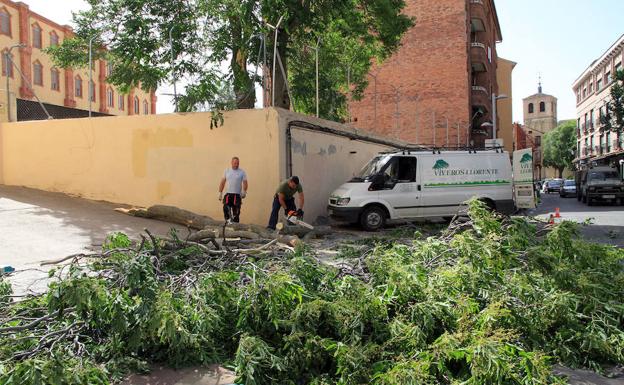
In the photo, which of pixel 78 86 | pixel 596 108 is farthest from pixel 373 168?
pixel 596 108

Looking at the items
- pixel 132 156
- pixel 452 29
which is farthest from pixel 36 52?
pixel 132 156

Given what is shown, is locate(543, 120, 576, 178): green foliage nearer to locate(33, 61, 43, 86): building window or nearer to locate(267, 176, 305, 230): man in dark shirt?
locate(33, 61, 43, 86): building window

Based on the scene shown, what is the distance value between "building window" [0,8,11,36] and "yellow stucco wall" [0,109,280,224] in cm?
3286

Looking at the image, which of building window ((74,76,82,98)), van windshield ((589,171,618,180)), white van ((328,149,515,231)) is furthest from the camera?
building window ((74,76,82,98))

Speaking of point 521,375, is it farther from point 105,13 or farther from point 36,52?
point 36,52

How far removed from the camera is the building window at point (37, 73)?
43.8 m

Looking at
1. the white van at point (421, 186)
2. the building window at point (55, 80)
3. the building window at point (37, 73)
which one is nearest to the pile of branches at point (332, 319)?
the white van at point (421, 186)

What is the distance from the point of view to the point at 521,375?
9.89ft

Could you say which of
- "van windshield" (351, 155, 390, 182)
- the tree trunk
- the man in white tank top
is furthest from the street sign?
the man in white tank top

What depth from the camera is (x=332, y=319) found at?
3684 millimetres

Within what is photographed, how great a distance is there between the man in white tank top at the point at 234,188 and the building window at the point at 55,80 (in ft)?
139

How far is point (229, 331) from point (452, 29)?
1364 inches

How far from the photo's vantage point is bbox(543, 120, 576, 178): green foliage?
78.4m

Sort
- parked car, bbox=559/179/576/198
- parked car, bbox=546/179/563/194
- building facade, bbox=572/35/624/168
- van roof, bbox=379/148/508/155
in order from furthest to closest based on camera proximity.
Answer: parked car, bbox=546/179/563/194
building facade, bbox=572/35/624/168
parked car, bbox=559/179/576/198
van roof, bbox=379/148/508/155
